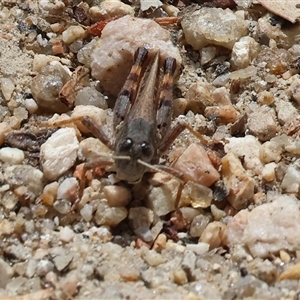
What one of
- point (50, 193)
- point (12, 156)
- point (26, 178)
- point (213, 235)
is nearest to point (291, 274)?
point (213, 235)

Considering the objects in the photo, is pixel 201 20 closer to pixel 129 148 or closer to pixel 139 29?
pixel 139 29

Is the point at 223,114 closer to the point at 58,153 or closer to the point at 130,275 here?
the point at 58,153

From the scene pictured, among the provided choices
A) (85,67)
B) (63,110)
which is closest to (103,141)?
(63,110)

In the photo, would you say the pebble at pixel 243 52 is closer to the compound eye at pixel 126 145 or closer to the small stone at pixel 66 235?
the compound eye at pixel 126 145

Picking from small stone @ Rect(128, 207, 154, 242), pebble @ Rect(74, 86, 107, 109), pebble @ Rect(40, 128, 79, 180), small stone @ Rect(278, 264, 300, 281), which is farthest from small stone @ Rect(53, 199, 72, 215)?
small stone @ Rect(278, 264, 300, 281)

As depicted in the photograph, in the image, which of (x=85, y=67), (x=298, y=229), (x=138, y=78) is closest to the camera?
(x=298, y=229)

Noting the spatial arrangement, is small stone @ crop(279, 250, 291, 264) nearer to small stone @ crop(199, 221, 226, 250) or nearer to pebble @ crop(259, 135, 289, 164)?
small stone @ crop(199, 221, 226, 250)

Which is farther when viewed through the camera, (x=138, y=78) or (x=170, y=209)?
(x=138, y=78)

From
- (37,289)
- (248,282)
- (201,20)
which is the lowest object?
(37,289)

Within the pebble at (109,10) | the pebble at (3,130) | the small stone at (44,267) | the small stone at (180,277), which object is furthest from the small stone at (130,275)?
the pebble at (109,10)
